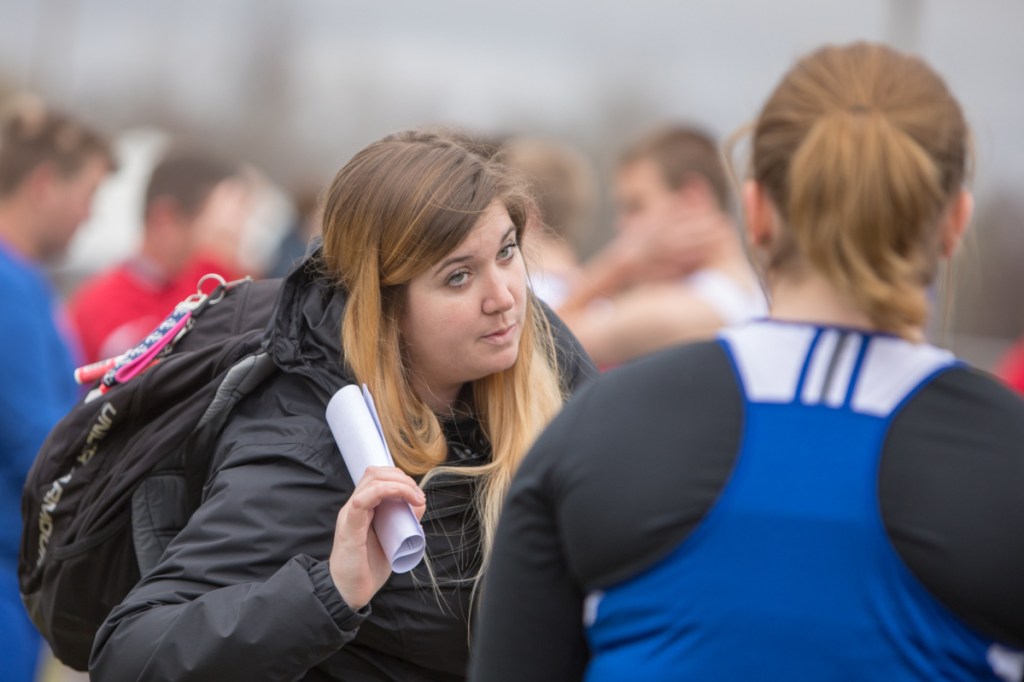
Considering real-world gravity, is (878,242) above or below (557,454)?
above

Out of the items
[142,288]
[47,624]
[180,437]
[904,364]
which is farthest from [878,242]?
[142,288]

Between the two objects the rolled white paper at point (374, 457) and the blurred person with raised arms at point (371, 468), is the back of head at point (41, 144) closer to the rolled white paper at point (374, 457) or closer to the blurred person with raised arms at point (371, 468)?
the blurred person with raised arms at point (371, 468)

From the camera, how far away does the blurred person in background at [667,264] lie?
4477 millimetres

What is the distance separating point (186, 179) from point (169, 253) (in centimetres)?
47

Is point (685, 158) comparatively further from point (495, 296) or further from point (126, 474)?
point (126, 474)

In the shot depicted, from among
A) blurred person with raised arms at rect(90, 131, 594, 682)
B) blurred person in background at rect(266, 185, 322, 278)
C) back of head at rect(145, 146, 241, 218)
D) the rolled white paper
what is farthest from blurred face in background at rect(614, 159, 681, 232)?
blurred person in background at rect(266, 185, 322, 278)

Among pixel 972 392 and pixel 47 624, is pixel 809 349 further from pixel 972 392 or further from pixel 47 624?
pixel 47 624

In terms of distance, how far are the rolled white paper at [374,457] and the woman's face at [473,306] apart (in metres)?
0.18

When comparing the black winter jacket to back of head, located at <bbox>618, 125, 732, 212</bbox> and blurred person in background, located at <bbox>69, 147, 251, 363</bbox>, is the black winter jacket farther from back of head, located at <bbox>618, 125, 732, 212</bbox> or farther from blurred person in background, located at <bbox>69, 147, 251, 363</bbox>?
blurred person in background, located at <bbox>69, 147, 251, 363</bbox>

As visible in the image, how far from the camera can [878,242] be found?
4.77ft

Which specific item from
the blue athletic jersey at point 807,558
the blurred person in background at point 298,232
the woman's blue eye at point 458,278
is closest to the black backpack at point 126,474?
the woman's blue eye at point 458,278

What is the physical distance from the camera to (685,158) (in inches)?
195

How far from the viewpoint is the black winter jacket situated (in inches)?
78.0

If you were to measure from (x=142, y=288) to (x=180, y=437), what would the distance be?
11.7ft
